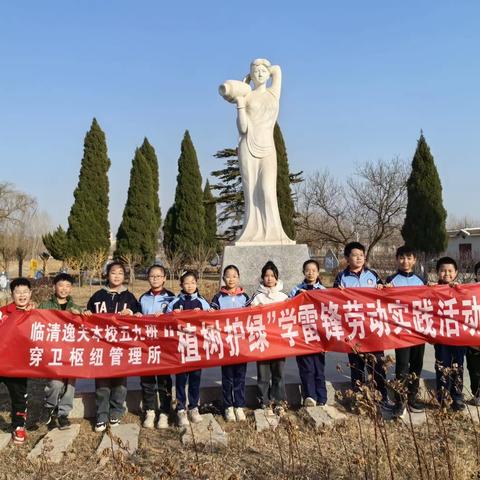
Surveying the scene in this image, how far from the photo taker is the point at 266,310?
4148 mm

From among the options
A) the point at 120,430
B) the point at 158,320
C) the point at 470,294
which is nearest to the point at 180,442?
the point at 120,430

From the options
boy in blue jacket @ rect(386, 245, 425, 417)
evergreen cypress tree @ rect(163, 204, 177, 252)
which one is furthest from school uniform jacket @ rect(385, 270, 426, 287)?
evergreen cypress tree @ rect(163, 204, 177, 252)

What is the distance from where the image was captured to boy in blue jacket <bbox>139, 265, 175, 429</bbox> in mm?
3889

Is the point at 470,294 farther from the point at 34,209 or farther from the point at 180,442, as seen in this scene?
the point at 34,209

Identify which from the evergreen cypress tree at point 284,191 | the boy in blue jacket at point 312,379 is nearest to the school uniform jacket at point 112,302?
the boy in blue jacket at point 312,379

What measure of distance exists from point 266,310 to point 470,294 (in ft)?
6.06

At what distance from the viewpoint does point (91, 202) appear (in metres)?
23.5

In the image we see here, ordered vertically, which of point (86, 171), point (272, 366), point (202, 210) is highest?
point (86, 171)

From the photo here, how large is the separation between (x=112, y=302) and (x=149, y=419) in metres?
1.04

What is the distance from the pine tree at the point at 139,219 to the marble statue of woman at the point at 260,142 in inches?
686

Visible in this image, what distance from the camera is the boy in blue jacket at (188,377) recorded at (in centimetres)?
382

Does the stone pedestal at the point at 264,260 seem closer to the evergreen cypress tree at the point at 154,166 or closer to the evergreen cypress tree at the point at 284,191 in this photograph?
the evergreen cypress tree at the point at 284,191

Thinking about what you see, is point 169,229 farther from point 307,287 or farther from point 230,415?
point 230,415

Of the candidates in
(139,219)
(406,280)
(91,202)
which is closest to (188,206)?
(139,219)
